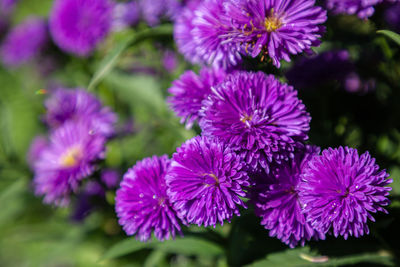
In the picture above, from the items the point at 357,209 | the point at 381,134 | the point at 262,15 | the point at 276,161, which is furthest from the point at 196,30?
the point at 381,134

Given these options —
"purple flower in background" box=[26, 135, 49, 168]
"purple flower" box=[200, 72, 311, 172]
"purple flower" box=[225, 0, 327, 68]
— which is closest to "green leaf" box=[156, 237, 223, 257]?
"purple flower" box=[200, 72, 311, 172]

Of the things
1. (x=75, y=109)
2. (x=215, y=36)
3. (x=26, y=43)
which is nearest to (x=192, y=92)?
(x=215, y=36)

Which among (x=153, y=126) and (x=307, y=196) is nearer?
(x=307, y=196)

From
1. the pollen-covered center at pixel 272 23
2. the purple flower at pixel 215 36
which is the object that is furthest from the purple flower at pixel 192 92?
the pollen-covered center at pixel 272 23

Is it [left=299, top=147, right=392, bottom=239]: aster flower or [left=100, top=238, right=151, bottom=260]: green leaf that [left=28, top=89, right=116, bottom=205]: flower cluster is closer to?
[left=100, top=238, right=151, bottom=260]: green leaf

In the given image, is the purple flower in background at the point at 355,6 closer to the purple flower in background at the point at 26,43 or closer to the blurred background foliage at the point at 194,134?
the blurred background foliage at the point at 194,134

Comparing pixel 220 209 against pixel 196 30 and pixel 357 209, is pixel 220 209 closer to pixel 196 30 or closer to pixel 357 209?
pixel 357 209

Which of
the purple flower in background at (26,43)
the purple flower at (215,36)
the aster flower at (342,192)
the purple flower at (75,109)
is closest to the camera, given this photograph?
the aster flower at (342,192)
